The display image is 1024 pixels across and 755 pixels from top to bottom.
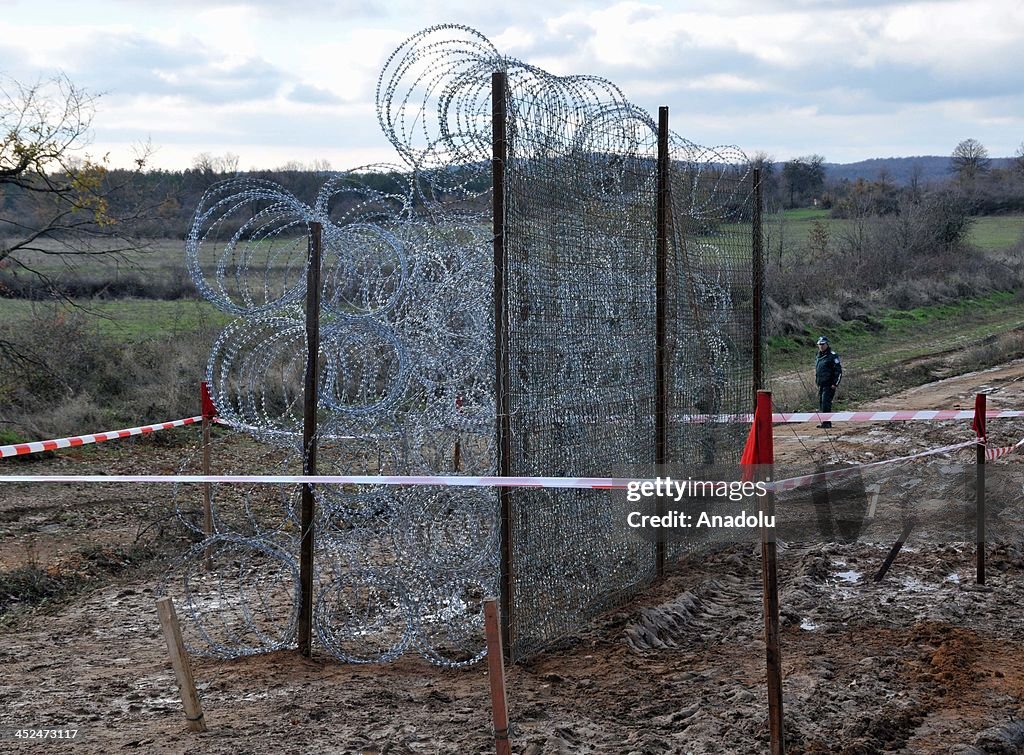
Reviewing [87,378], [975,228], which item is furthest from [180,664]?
[975,228]

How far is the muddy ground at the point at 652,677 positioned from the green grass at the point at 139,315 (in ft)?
40.7

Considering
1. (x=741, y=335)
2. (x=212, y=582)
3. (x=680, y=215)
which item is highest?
(x=680, y=215)

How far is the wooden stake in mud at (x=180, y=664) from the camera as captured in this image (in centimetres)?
514

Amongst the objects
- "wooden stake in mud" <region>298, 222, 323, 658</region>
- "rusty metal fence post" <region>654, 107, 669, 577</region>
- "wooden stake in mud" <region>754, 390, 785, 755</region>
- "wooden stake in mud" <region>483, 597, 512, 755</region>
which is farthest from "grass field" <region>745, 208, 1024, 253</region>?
"wooden stake in mud" <region>483, 597, 512, 755</region>

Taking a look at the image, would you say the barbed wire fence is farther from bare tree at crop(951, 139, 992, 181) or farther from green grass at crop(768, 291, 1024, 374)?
bare tree at crop(951, 139, 992, 181)

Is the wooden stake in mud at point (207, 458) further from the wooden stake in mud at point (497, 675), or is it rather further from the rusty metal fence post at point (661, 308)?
the wooden stake in mud at point (497, 675)

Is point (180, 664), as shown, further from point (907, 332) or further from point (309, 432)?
point (907, 332)

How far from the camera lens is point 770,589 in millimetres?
4320

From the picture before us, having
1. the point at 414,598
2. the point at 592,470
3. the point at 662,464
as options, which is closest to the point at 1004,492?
the point at 662,464

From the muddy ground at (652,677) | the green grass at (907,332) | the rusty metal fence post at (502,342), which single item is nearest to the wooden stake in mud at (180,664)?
the muddy ground at (652,677)

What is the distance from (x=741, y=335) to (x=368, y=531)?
→ 5028 millimetres

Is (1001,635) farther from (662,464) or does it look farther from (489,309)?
(489,309)

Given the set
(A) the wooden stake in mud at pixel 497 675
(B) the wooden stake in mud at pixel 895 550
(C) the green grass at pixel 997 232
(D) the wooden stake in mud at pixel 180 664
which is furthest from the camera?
(C) the green grass at pixel 997 232

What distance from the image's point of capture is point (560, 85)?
6.55 metres
